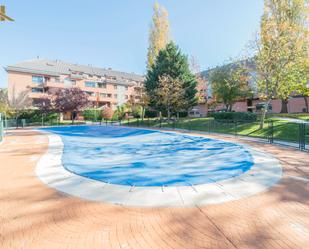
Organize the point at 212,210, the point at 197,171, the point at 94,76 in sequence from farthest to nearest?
the point at 94,76, the point at 197,171, the point at 212,210

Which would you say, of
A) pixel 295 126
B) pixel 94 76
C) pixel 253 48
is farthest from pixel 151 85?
pixel 94 76

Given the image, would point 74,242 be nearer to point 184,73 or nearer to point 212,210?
point 212,210

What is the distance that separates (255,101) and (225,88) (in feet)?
53.1

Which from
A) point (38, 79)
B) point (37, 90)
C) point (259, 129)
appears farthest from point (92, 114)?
point (259, 129)

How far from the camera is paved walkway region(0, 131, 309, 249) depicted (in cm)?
264

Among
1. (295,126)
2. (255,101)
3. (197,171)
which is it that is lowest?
(197,171)

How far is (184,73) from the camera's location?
26141mm

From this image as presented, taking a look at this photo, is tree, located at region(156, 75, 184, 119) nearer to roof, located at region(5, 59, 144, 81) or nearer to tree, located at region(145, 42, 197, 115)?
tree, located at region(145, 42, 197, 115)

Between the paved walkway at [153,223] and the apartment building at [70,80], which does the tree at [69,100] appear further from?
the paved walkway at [153,223]

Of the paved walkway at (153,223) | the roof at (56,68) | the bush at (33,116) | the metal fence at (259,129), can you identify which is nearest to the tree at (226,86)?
the metal fence at (259,129)

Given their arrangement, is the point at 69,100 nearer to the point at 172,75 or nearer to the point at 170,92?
the point at 172,75

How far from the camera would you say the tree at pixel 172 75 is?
25.4 meters

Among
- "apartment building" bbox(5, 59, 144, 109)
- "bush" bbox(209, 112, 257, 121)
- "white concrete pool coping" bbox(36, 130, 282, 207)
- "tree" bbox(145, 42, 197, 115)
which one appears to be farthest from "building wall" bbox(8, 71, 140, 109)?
"white concrete pool coping" bbox(36, 130, 282, 207)

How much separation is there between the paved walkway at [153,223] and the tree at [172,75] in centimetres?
2146
